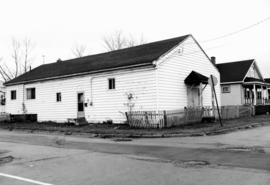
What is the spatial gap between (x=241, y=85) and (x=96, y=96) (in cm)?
A: 1965

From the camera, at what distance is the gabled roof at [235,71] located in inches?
1389

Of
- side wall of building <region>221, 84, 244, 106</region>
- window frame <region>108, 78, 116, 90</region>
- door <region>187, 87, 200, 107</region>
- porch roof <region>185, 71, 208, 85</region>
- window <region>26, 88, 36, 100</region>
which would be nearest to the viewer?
window frame <region>108, 78, 116, 90</region>

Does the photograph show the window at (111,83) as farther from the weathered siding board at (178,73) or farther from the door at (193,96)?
the door at (193,96)

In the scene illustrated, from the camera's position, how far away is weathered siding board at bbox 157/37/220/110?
19966 mm

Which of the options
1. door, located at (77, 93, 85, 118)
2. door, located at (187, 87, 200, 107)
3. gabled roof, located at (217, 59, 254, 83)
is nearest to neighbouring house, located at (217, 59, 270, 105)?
gabled roof, located at (217, 59, 254, 83)

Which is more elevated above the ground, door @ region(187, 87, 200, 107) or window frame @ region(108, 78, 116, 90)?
window frame @ region(108, 78, 116, 90)

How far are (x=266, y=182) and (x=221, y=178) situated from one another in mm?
916

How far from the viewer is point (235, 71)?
36.9 meters

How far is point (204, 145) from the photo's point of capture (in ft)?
38.7

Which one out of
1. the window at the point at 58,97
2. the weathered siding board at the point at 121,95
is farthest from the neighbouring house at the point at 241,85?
the window at the point at 58,97

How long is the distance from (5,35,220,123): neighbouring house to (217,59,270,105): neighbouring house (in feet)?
29.4

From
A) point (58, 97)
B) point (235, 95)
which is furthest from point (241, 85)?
point (58, 97)

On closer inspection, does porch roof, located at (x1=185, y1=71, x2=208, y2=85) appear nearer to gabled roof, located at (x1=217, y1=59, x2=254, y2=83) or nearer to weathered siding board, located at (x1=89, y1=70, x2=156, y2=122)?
weathered siding board, located at (x1=89, y1=70, x2=156, y2=122)

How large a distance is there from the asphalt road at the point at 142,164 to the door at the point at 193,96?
416 inches
